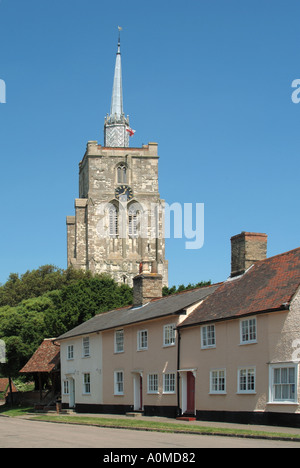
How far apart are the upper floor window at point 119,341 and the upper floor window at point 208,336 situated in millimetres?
8397

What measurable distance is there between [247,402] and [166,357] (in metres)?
7.25

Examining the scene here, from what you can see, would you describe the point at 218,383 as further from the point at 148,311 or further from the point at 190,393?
the point at 148,311

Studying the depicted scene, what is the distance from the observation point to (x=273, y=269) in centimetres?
2870

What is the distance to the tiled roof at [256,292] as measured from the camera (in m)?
25.8

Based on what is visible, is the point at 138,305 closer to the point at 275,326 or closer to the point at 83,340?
the point at 83,340

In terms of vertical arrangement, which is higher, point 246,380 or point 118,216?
point 118,216

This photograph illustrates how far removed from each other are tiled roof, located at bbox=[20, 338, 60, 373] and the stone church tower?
56510mm

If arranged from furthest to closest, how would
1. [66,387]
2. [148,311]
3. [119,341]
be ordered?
[66,387] < [119,341] < [148,311]

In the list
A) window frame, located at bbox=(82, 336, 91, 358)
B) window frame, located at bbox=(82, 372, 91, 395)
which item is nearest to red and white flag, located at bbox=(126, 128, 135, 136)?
window frame, located at bbox=(82, 336, 91, 358)

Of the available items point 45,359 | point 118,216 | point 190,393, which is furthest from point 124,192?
point 190,393

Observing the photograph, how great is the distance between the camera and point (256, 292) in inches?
1093

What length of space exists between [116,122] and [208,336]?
9219 centimetres

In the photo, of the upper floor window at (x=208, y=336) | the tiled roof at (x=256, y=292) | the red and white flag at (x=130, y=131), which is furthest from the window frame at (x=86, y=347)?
the red and white flag at (x=130, y=131)
